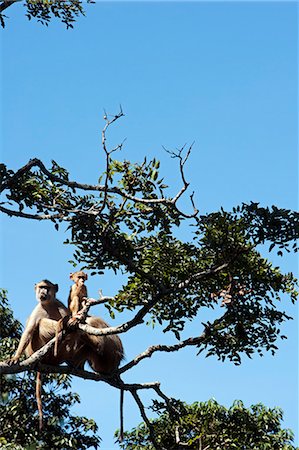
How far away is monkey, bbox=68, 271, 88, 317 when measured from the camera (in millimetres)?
12570

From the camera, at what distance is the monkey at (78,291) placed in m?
12.6

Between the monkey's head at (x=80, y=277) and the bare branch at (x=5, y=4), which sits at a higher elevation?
the bare branch at (x=5, y=4)

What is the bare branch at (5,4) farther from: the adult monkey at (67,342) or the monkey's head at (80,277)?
the monkey's head at (80,277)

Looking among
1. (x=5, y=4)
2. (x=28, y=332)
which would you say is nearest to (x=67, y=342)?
(x=28, y=332)

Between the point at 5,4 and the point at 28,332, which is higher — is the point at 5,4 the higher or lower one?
the higher one

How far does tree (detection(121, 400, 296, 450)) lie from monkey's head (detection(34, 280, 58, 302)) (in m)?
2.51

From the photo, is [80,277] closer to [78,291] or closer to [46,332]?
[78,291]

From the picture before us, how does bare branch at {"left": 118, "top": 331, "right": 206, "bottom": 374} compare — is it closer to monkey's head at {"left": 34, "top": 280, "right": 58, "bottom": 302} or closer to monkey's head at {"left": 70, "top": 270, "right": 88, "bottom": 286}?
monkey's head at {"left": 70, "top": 270, "right": 88, "bottom": 286}

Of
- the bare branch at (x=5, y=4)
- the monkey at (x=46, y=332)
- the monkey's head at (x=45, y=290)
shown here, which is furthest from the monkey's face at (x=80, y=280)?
the bare branch at (x=5, y=4)

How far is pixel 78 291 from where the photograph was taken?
41.6 feet

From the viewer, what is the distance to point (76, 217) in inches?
470

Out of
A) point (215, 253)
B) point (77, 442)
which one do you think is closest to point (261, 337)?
point (215, 253)

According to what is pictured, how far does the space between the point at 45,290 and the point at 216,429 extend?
3.60m

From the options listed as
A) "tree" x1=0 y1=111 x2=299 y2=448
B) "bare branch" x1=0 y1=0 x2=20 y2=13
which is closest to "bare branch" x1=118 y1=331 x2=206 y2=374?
"tree" x1=0 y1=111 x2=299 y2=448
